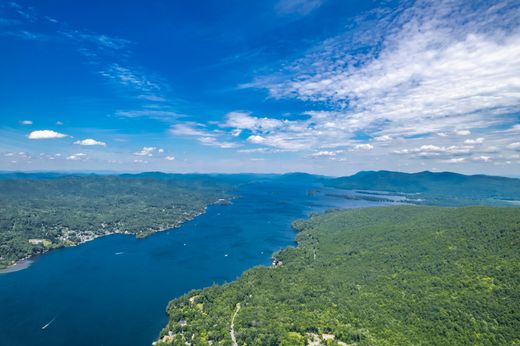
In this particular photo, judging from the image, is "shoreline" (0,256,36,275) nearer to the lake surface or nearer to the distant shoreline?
the distant shoreline

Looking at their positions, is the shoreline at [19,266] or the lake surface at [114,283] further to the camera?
the shoreline at [19,266]

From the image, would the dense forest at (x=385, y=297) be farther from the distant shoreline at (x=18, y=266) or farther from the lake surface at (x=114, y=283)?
the distant shoreline at (x=18, y=266)

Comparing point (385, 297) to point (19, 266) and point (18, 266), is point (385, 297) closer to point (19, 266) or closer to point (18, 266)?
point (19, 266)

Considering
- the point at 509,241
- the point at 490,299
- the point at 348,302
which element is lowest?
the point at 348,302

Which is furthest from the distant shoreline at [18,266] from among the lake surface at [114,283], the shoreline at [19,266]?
the lake surface at [114,283]

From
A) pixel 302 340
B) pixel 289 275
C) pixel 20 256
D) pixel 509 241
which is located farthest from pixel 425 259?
pixel 20 256

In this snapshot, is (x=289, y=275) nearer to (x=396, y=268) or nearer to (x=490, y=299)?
(x=396, y=268)
